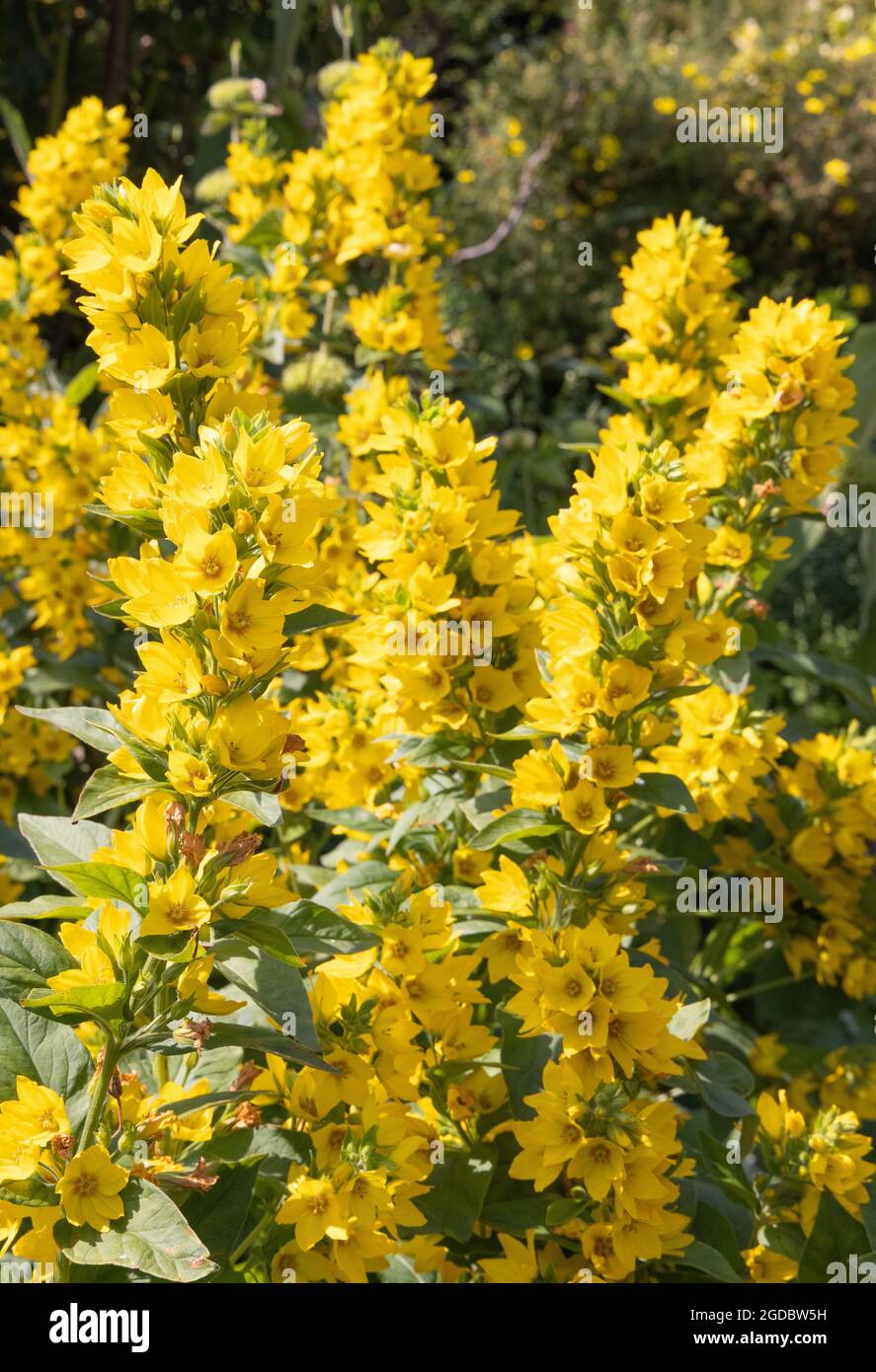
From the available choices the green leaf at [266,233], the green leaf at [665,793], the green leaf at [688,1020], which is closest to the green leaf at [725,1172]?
the green leaf at [688,1020]

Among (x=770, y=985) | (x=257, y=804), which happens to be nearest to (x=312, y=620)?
(x=257, y=804)

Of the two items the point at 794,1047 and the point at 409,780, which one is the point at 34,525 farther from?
the point at 794,1047

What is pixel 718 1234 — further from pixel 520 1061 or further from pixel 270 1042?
pixel 270 1042

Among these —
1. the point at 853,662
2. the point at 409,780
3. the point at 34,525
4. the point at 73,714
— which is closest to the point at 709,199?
the point at 853,662

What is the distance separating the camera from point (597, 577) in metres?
1.22

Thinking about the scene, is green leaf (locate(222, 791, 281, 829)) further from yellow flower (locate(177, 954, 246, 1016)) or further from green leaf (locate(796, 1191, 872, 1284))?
green leaf (locate(796, 1191, 872, 1284))

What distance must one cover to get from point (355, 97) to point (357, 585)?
0.98 meters

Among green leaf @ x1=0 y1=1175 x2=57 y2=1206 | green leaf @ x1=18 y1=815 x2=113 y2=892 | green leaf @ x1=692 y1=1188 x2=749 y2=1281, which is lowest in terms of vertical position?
green leaf @ x1=692 y1=1188 x2=749 y2=1281

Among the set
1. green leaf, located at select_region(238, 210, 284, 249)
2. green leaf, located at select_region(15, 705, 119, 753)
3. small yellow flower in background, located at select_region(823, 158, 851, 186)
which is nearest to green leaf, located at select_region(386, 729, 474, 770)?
green leaf, located at select_region(15, 705, 119, 753)

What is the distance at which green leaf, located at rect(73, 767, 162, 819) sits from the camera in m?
1.00

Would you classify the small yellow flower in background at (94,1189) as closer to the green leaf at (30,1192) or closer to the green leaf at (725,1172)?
the green leaf at (30,1192)

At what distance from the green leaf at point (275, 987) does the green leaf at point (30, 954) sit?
0.46 feet

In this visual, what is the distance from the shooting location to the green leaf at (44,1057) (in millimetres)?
1054

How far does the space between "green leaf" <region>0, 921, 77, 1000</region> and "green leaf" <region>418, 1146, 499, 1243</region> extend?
432 mm
